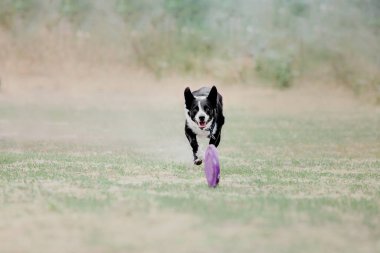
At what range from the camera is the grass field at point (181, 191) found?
987cm

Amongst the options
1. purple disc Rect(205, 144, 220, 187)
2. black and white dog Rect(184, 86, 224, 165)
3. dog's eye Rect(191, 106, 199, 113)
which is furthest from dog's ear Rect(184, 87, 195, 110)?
purple disc Rect(205, 144, 220, 187)

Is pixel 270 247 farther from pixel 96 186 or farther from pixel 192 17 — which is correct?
pixel 192 17

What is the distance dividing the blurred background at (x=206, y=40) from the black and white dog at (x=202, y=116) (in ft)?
143

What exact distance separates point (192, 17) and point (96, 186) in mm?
63665

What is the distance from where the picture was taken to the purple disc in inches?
564

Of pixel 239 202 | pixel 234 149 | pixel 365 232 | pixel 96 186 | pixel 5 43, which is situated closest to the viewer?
pixel 365 232

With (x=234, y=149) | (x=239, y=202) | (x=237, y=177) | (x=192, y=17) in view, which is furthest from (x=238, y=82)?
(x=239, y=202)

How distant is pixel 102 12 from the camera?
76.1 metres

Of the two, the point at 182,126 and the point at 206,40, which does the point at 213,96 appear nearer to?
the point at 182,126

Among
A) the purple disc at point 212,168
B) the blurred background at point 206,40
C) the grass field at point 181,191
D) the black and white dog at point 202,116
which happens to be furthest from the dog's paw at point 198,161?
the blurred background at point 206,40

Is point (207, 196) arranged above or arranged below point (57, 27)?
below

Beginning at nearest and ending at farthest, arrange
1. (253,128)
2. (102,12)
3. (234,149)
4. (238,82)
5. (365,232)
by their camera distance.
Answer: (365,232)
(234,149)
(253,128)
(238,82)
(102,12)

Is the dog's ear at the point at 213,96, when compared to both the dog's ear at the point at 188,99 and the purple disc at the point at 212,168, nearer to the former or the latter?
the dog's ear at the point at 188,99

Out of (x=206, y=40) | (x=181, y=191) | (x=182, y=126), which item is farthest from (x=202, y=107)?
(x=206, y=40)
